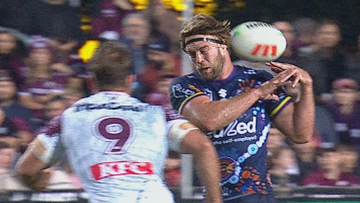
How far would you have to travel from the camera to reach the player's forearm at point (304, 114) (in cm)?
446

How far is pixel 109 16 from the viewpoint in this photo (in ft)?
23.0

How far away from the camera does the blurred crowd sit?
6566 mm

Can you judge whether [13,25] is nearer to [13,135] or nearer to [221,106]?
[13,135]

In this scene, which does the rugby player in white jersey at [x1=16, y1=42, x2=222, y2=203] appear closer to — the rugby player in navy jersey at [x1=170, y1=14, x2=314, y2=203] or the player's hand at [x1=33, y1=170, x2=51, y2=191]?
the player's hand at [x1=33, y1=170, x2=51, y2=191]

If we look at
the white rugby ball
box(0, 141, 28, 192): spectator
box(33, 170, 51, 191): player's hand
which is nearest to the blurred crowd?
box(0, 141, 28, 192): spectator

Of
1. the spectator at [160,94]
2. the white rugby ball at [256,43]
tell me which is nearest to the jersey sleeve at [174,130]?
the white rugby ball at [256,43]

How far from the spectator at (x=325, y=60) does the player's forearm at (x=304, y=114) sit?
242 centimetres

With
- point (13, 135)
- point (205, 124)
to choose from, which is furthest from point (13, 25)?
point (205, 124)

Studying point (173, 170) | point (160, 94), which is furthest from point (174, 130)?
point (160, 94)

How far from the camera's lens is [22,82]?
6816 mm

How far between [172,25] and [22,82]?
4.29 ft

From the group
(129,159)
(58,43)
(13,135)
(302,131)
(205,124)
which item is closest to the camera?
(129,159)

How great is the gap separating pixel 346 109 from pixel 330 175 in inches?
22.5

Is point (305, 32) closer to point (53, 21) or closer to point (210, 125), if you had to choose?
point (53, 21)
